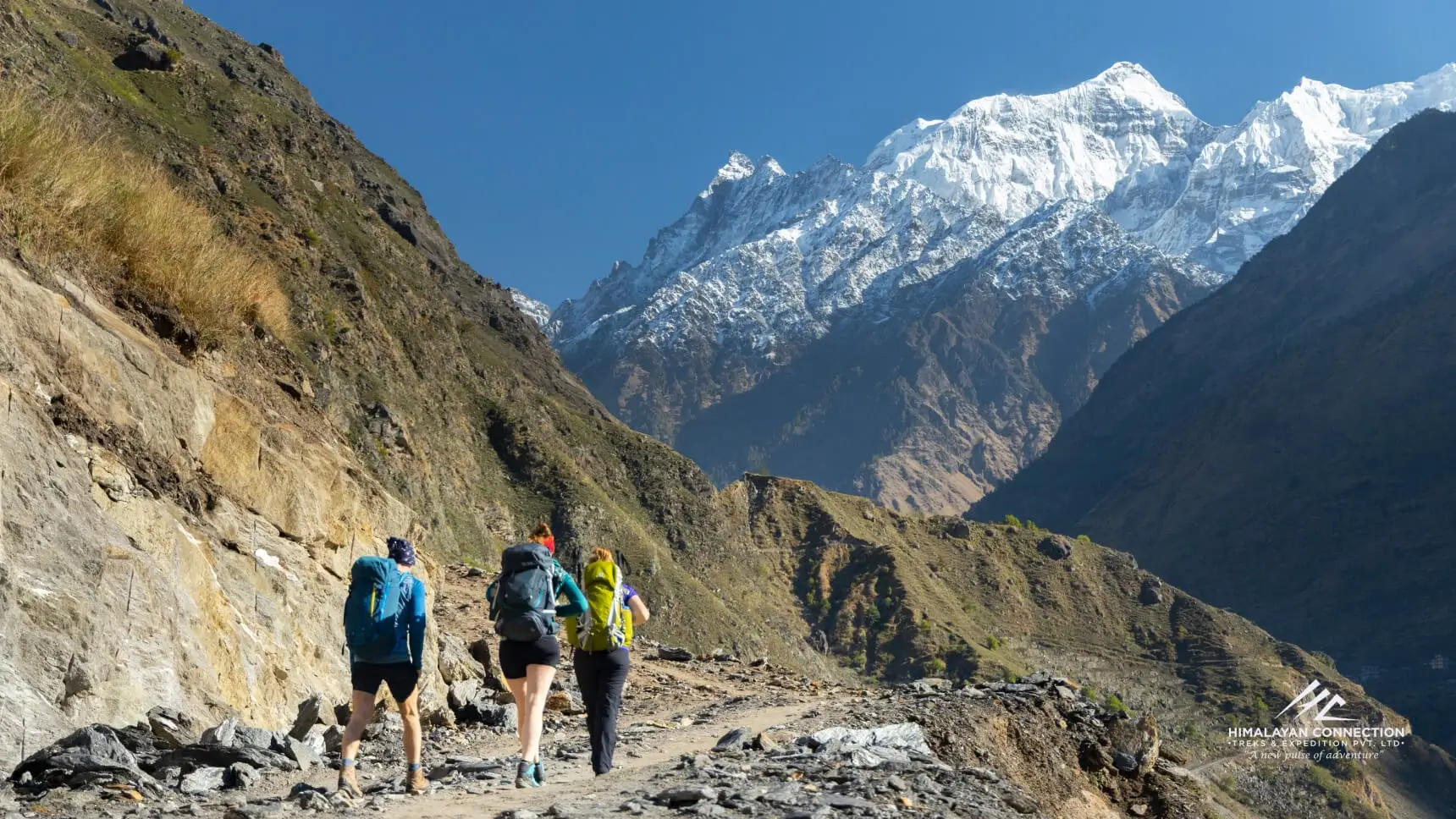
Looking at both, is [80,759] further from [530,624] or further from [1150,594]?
[1150,594]

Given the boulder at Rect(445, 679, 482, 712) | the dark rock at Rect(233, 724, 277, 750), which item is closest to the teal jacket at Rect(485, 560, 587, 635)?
the dark rock at Rect(233, 724, 277, 750)

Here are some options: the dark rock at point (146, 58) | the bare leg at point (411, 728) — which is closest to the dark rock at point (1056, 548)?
the dark rock at point (146, 58)

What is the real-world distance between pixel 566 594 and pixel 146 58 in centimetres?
6452

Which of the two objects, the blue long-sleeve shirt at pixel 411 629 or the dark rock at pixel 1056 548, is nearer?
the blue long-sleeve shirt at pixel 411 629

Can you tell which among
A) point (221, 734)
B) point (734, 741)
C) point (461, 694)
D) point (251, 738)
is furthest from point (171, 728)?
point (461, 694)

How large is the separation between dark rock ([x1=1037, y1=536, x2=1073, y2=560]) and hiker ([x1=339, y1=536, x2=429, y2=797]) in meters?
121

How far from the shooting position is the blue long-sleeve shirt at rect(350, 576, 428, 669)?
28.6 feet

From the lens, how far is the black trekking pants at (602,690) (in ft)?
32.4

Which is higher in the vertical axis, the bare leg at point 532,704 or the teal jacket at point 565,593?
the teal jacket at point 565,593

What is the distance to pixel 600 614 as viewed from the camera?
9.73 metres

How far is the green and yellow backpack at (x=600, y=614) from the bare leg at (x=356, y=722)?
163 centimetres

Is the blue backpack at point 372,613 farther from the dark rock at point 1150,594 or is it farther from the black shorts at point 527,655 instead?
the dark rock at point 1150,594

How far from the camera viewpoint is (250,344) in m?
19.0

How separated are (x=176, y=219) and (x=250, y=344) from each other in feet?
10.5
